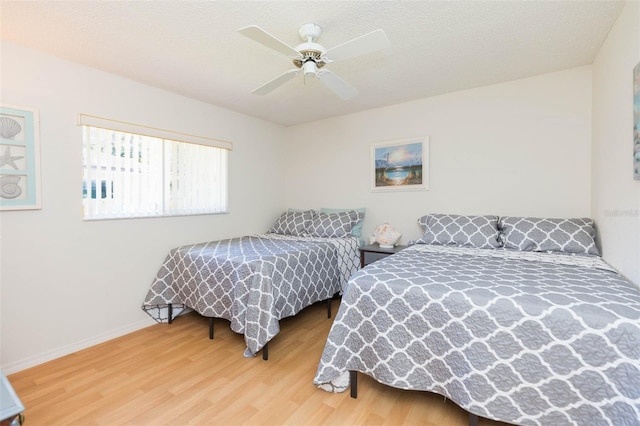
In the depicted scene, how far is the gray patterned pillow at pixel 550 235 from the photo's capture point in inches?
86.7

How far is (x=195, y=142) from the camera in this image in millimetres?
3119

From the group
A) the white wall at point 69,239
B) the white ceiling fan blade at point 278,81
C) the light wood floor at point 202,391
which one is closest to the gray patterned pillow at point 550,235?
the light wood floor at point 202,391

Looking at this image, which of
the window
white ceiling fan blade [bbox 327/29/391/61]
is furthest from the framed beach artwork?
the window

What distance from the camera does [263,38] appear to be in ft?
5.13

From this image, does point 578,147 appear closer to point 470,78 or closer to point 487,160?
point 487,160

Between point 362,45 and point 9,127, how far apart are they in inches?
96.6

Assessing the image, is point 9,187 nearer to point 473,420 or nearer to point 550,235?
point 473,420

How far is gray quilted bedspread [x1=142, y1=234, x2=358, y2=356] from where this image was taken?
2133 mm

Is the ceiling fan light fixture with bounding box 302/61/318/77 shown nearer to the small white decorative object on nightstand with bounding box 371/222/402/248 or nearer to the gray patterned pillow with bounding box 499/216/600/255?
the small white decorative object on nightstand with bounding box 371/222/402/248

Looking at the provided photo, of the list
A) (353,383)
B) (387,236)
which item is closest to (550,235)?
(387,236)

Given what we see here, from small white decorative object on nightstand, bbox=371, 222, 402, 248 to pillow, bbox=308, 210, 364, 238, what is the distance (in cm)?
34

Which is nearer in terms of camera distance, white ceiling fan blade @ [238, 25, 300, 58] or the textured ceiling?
white ceiling fan blade @ [238, 25, 300, 58]

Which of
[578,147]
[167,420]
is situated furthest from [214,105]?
[578,147]

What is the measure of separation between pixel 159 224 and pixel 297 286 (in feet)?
5.08
